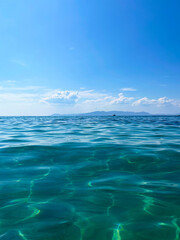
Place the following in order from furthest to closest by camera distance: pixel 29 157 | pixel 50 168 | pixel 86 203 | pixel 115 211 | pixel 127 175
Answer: pixel 29 157 < pixel 50 168 < pixel 127 175 < pixel 86 203 < pixel 115 211

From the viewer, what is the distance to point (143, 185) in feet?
11.6

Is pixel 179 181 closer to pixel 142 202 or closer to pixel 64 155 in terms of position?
pixel 142 202

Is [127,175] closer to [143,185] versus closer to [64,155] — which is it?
[143,185]

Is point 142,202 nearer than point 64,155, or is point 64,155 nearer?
point 142,202

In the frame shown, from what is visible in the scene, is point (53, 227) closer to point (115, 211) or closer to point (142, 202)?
point (115, 211)

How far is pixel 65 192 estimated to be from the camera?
3256 mm

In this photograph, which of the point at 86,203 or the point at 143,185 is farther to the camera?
the point at 143,185

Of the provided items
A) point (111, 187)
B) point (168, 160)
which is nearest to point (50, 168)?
point (111, 187)

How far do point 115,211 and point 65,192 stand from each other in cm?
113

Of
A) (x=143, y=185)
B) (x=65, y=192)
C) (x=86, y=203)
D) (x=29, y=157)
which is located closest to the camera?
(x=86, y=203)

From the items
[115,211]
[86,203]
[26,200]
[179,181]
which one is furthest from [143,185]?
[26,200]

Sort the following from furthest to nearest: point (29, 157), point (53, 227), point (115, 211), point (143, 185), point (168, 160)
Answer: point (29, 157), point (168, 160), point (143, 185), point (115, 211), point (53, 227)

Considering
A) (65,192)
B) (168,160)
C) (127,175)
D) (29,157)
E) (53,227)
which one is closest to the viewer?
(53,227)

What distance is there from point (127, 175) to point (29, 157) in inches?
139
